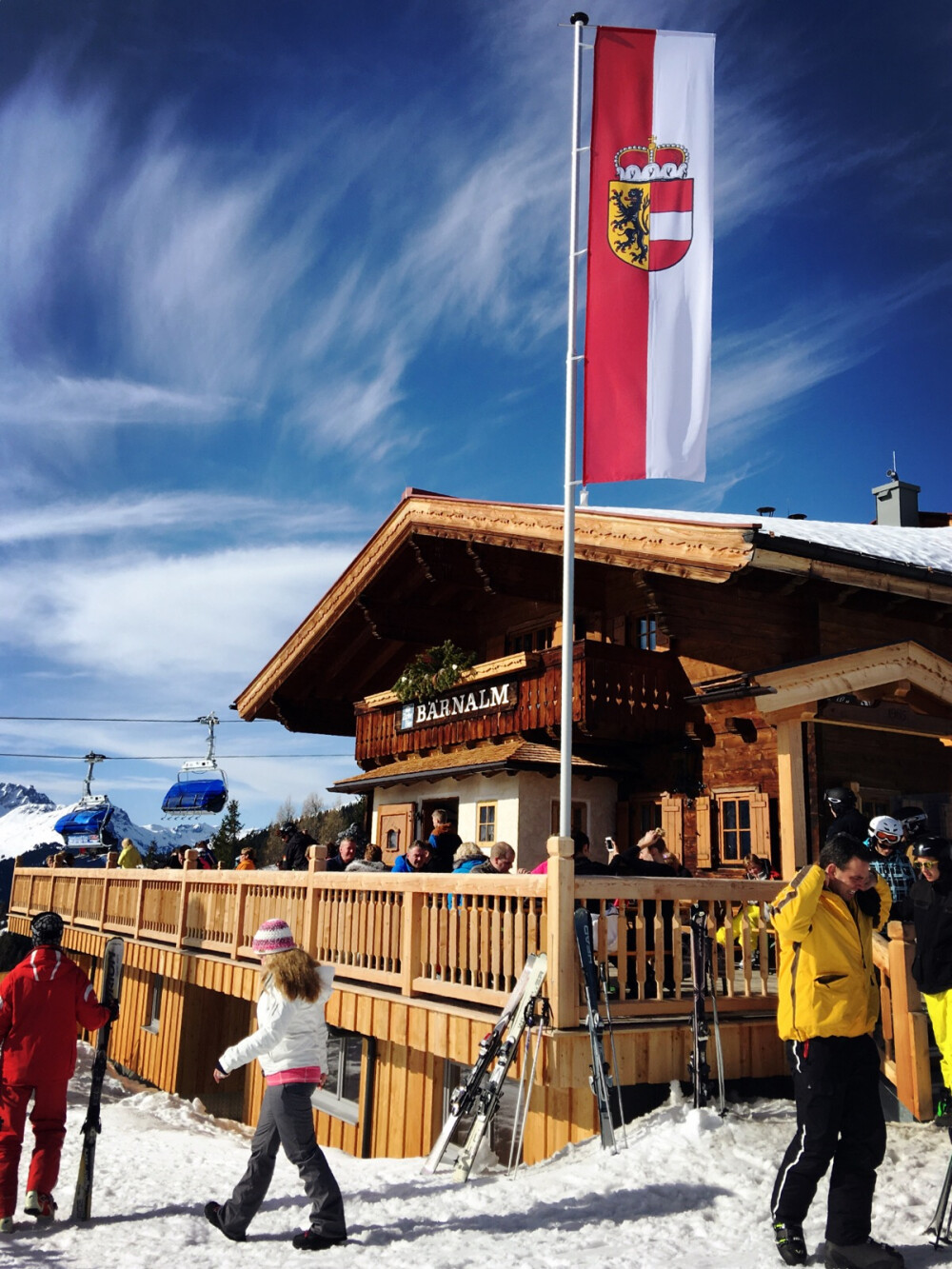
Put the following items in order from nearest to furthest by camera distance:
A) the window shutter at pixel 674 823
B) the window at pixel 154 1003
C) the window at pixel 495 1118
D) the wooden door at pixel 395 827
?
the window at pixel 495 1118, the window shutter at pixel 674 823, the window at pixel 154 1003, the wooden door at pixel 395 827

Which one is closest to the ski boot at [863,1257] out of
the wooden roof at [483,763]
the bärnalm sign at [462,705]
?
the wooden roof at [483,763]

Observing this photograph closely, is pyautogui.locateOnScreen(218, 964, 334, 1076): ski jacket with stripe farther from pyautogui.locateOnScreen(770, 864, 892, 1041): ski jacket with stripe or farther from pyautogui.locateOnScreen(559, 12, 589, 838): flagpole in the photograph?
pyautogui.locateOnScreen(559, 12, 589, 838): flagpole

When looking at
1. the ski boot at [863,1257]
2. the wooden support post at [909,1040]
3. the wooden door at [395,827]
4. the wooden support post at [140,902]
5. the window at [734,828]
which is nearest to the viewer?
the ski boot at [863,1257]

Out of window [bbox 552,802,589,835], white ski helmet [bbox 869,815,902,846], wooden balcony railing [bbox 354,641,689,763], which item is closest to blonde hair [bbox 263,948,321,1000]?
white ski helmet [bbox 869,815,902,846]

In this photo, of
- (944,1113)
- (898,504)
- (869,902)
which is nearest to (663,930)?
(944,1113)

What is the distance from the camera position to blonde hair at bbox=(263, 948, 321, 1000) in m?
6.07

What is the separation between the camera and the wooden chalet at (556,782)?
26.0 ft

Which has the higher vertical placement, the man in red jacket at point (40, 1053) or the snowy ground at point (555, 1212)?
the man in red jacket at point (40, 1053)

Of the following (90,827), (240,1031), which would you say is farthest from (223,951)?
(90,827)

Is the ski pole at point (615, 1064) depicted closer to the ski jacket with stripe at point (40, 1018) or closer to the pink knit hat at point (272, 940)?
the pink knit hat at point (272, 940)

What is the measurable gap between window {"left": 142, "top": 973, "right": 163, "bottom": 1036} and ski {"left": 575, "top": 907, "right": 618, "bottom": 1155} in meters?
10.6

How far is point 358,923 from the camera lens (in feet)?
32.6

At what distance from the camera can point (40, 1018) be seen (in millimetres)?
7051

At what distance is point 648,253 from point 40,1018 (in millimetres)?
8102
